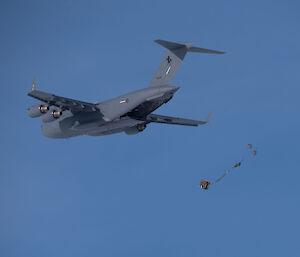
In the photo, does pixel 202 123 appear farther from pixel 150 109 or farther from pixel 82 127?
pixel 82 127

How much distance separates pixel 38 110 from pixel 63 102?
3.21 meters

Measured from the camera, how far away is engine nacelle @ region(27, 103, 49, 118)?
36.0m

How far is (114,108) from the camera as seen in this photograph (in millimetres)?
34969

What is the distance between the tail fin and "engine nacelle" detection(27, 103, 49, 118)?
7.52 metres

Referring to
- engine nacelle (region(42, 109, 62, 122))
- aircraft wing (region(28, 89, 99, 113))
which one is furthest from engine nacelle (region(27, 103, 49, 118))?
aircraft wing (region(28, 89, 99, 113))

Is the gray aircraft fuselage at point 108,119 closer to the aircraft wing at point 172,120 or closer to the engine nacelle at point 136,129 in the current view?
the engine nacelle at point 136,129

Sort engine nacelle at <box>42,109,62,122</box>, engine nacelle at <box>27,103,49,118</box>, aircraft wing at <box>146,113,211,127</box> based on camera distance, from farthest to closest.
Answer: aircraft wing at <box>146,113,211,127</box>, engine nacelle at <box>27,103,49,118</box>, engine nacelle at <box>42,109,62,122</box>

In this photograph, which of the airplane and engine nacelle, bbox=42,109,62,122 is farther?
engine nacelle, bbox=42,109,62,122

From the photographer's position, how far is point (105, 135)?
1563 inches

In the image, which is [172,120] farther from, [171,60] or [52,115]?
[52,115]

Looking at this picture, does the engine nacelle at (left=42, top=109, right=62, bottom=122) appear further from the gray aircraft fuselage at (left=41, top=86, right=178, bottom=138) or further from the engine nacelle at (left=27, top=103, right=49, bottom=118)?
the gray aircraft fuselage at (left=41, top=86, right=178, bottom=138)

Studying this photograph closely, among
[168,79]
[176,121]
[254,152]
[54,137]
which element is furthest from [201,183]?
[54,137]

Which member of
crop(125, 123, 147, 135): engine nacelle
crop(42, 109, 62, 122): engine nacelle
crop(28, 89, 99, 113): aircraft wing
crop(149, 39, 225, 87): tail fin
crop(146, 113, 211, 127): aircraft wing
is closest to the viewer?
crop(28, 89, 99, 113): aircraft wing

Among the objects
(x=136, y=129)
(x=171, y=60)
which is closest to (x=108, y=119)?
(x=136, y=129)
